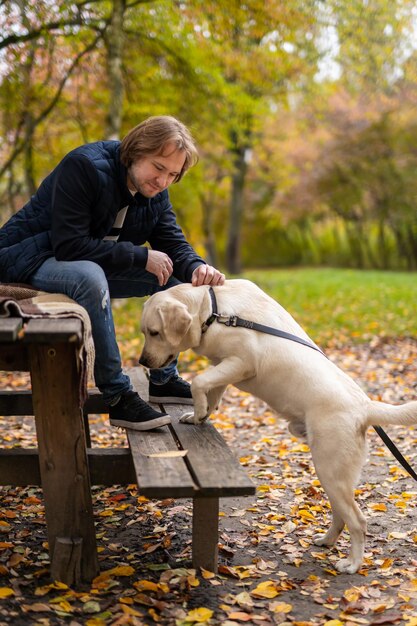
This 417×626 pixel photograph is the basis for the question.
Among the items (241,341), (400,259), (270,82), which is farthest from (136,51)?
(400,259)

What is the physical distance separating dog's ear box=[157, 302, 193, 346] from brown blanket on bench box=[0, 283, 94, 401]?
1.32 ft

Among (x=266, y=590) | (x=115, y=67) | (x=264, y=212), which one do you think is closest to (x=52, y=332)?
(x=266, y=590)

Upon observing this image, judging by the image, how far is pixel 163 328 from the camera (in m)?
3.62

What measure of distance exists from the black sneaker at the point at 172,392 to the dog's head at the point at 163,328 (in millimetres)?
581

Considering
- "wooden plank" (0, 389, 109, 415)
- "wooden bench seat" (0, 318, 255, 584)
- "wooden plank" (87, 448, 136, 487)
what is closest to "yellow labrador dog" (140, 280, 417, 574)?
"wooden bench seat" (0, 318, 255, 584)

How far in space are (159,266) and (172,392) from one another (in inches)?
34.6

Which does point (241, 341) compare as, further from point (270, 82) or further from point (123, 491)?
point (270, 82)

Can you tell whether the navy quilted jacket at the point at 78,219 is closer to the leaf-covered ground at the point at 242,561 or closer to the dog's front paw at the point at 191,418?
the dog's front paw at the point at 191,418

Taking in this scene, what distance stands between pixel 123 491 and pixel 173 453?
Result: 1575mm

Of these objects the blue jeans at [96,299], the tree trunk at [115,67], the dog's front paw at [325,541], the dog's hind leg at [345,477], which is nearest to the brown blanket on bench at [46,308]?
the blue jeans at [96,299]

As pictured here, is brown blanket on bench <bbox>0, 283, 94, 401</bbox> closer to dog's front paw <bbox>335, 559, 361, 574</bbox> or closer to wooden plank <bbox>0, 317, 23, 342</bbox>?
wooden plank <bbox>0, 317, 23, 342</bbox>

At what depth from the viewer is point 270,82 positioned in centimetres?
1555

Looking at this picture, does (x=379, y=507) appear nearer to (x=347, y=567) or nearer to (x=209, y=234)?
(x=347, y=567)

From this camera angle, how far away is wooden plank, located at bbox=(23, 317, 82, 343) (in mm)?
2785
